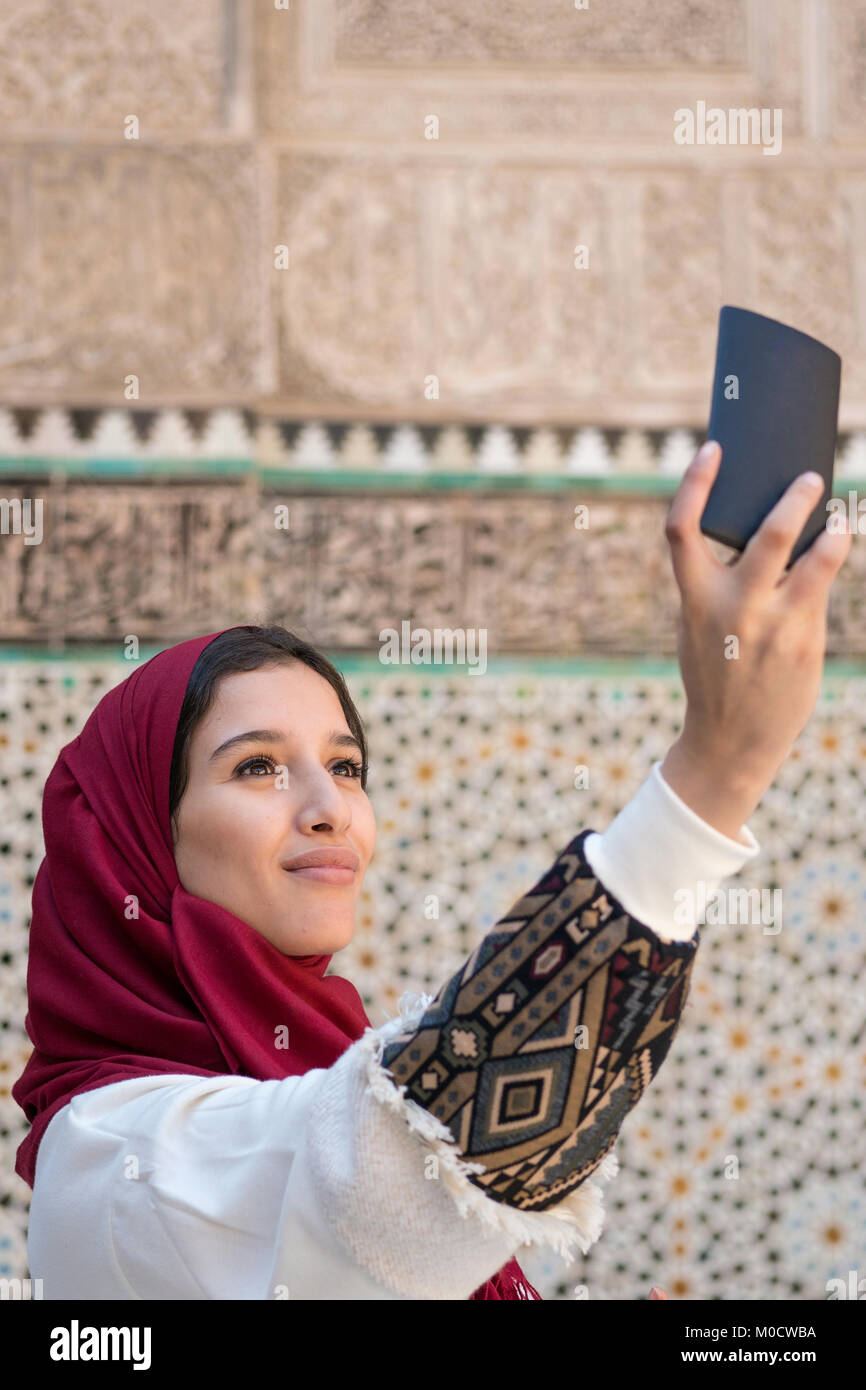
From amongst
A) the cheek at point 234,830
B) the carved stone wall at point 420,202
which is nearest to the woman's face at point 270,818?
the cheek at point 234,830

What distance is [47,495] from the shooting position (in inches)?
79.0

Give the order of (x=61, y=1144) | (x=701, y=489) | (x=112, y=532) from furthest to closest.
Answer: (x=112, y=532) → (x=61, y=1144) → (x=701, y=489)

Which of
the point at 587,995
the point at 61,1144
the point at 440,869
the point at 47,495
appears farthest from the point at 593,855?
the point at 47,495

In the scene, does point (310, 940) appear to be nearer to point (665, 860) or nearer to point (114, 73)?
point (665, 860)

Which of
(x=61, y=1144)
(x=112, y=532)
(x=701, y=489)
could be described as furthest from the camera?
(x=112, y=532)

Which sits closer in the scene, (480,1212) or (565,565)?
(480,1212)

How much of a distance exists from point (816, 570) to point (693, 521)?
0.16 ft

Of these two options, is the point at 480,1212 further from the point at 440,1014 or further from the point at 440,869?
the point at 440,869

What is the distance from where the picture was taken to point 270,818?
854 mm

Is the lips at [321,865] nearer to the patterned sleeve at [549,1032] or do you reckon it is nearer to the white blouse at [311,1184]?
the white blouse at [311,1184]

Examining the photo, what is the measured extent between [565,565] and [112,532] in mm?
636

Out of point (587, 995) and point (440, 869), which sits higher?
point (587, 995)

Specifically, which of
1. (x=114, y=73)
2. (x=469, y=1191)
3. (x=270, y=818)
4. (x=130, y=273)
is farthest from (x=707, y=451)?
(x=114, y=73)

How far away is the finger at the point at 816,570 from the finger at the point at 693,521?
29 mm
